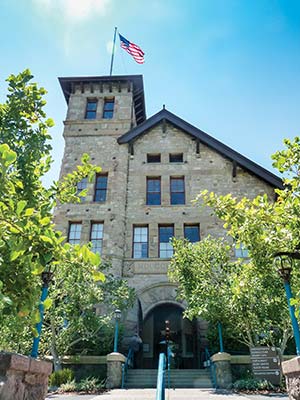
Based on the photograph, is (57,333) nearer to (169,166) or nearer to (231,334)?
(231,334)

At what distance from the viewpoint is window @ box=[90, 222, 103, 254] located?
16.3m

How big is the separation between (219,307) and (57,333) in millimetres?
6132

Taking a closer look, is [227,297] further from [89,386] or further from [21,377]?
[21,377]

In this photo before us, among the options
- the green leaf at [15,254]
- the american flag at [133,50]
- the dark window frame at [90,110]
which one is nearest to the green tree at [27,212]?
the green leaf at [15,254]

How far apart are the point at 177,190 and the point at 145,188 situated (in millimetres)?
1845

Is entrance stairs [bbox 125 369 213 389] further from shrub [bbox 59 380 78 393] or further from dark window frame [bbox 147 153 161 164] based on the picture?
dark window frame [bbox 147 153 161 164]

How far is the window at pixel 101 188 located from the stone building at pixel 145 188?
6cm

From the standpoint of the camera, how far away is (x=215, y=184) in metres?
17.7

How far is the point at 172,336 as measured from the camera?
14.8 meters

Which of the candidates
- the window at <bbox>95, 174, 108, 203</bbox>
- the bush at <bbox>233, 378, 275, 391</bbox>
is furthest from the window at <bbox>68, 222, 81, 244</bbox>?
the bush at <bbox>233, 378, 275, 391</bbox>

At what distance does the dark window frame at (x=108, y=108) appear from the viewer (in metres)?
20.8

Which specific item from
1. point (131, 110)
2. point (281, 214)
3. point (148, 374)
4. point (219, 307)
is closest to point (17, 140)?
point (281, 214)

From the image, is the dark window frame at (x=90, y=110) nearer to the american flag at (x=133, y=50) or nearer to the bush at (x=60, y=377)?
the american flag at (x=133, y=50)

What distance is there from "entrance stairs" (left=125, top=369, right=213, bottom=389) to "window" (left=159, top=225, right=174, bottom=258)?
561cm
